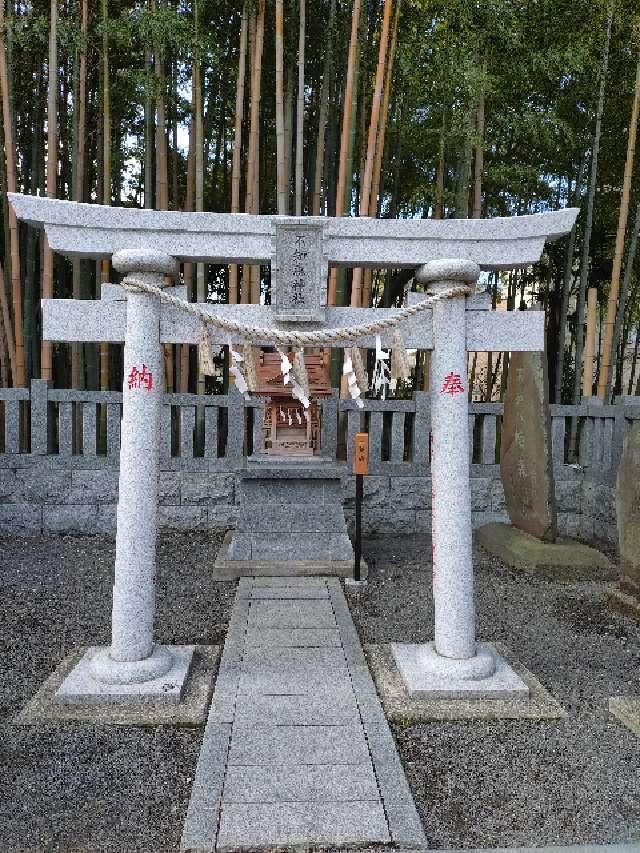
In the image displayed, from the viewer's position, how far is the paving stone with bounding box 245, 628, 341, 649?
3756 mm

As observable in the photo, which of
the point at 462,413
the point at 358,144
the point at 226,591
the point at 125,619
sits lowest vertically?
the point at 226,591

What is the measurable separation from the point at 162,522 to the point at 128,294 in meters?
3.88

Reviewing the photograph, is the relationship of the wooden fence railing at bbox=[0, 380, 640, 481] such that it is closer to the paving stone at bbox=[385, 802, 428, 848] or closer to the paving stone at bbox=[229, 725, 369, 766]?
the paving stone at bbox=[229, 725, 369, 766]

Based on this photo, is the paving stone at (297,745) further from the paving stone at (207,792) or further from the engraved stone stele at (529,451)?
the engraved stone stele at (529,451)

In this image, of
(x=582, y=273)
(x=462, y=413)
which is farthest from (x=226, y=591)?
(x=582, y=273)

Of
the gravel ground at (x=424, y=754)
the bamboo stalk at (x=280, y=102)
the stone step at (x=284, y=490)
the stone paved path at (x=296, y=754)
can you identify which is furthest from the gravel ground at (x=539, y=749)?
the bamboo stalk at (x=280, y=102)

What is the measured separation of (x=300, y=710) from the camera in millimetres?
2938

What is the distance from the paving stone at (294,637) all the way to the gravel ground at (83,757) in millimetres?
273

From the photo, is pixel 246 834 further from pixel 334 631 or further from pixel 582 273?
pixel 582 273

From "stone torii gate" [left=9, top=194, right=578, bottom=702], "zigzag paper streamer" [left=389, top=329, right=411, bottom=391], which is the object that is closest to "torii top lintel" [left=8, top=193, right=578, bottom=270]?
"stone torii gate" [left=9, top=194, right=578, bottom=702]

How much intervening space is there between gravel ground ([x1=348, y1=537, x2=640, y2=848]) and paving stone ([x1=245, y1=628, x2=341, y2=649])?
0.83 feet

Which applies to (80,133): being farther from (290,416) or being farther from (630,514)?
(630,514)

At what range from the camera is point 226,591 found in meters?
4.89

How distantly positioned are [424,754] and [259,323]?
2.25 meters
